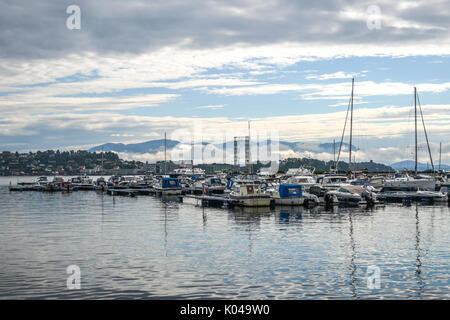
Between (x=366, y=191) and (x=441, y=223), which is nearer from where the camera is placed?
(x=441, y=223)

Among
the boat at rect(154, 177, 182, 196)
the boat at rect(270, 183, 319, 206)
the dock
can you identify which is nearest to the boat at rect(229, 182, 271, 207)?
the dock

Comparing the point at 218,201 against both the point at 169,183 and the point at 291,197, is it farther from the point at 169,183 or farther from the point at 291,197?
the point at 169,183

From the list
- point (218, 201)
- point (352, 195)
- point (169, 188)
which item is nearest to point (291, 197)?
point (352, 195)

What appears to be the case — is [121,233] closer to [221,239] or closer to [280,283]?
[221,239]

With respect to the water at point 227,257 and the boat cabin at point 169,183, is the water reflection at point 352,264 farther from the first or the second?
the boat cabin at point 169,183

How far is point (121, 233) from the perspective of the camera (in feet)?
128

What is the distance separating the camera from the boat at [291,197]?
63156mm

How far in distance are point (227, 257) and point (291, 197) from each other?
3604 cm

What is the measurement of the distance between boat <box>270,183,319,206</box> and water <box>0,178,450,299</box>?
13.8 meters

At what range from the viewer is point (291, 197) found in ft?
207

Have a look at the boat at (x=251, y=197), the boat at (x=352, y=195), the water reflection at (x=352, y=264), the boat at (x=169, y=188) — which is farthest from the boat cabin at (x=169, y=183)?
the water reflection at (x=352, y=264)
